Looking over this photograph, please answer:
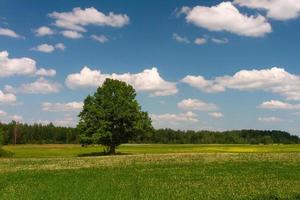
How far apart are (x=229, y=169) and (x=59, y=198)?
20.8 metres

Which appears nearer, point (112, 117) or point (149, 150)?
point (112, 117)

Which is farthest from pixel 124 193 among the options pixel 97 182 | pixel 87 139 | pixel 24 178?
pixel 87 139

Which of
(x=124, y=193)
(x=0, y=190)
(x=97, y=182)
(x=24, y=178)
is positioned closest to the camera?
(x=124, y=193)

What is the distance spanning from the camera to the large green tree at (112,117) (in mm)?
92000

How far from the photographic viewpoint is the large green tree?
92000 millimetres

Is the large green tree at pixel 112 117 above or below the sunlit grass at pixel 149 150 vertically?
above

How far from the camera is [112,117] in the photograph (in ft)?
307

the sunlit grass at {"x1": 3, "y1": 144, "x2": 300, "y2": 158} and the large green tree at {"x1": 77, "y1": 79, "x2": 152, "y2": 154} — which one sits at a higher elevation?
the large green tree at {"x1": 77, "y1": 79, "x2": 152, "y2": 154}

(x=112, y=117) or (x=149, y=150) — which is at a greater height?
(x=112, y=117)

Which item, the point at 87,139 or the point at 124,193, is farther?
the point at 87,139

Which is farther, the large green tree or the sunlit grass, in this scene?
the sunlit grass

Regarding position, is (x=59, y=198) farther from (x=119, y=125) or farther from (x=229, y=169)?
(x=119, y=125)

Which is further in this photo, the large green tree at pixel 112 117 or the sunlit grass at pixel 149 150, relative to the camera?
the sunlit grass at pixel 149 150

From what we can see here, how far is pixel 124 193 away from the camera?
27078mm
